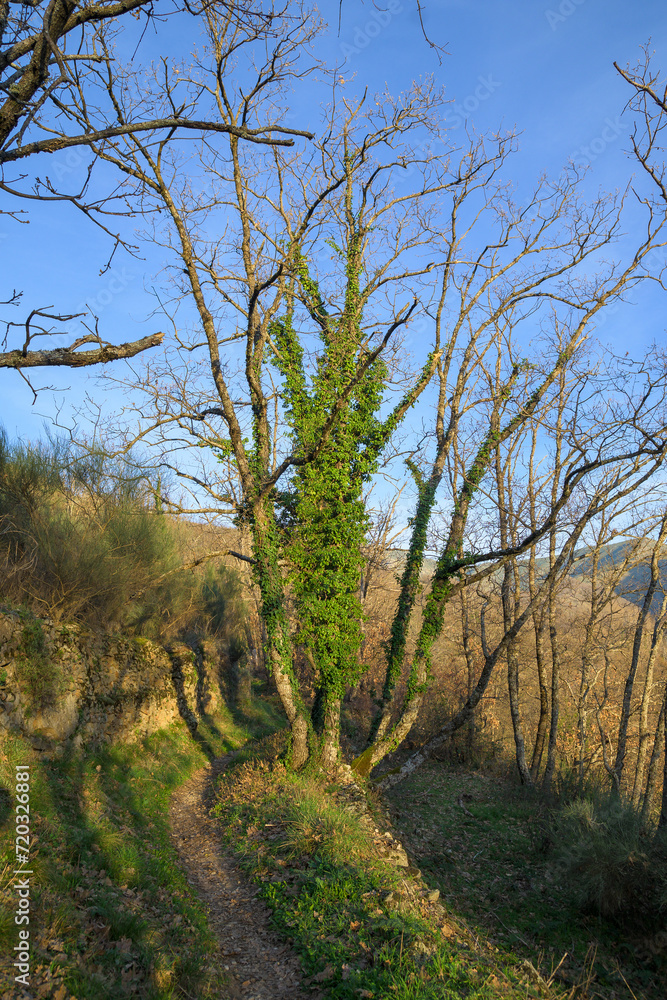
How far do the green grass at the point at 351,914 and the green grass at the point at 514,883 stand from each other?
0.99 metres

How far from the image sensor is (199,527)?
75.9ft

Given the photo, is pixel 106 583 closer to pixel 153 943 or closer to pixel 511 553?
pixel 153 943

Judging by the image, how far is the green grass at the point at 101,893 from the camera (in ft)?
13.9

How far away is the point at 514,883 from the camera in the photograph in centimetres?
954

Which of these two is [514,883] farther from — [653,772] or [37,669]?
[37,669]

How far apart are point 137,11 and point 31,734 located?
8.47 meters

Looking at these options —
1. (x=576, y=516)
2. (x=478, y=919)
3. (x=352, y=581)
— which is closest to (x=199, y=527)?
(x=352, y=581)

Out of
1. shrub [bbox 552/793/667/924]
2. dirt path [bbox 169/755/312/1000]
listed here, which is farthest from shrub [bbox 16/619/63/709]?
shrub [bbox 552/793/667/924]

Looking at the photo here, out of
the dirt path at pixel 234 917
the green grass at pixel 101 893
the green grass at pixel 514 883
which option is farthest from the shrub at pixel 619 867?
the green grass at pixel 101 893

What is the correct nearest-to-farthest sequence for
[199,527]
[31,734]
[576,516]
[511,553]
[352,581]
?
[31,734], [511,553], [352,581], [576,516], [199,527]

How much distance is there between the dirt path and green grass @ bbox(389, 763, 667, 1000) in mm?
2845

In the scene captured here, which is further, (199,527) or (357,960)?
(199,527)

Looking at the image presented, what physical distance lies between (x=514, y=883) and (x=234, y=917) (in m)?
5.62

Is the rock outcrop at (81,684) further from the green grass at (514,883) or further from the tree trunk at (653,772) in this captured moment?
the tree trunk at (653,772)
